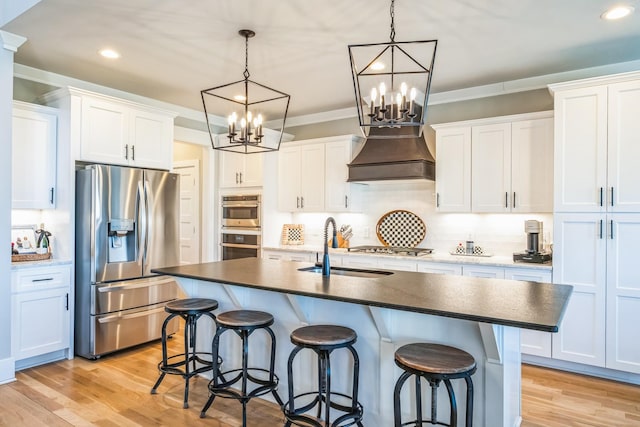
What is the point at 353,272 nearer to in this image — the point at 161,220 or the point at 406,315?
the point at 406,315

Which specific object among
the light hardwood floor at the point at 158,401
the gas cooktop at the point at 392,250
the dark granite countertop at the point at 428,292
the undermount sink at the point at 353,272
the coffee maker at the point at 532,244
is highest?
the coffee maker at the point at 532,244

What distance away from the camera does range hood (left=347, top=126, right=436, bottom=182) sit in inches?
174

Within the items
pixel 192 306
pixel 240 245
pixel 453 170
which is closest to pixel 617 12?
pixel 453 170

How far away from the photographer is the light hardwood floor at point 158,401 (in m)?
2.74

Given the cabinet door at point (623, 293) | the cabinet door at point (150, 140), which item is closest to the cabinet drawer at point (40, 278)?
the cabinet door at point (150, 140)

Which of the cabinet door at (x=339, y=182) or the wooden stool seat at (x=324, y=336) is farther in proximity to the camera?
the cabinet door at (x=339, y=182)

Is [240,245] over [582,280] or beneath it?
over

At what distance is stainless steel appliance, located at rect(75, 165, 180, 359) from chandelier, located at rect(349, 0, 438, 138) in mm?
2362

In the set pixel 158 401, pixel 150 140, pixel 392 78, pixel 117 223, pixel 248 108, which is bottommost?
pixel 158 401

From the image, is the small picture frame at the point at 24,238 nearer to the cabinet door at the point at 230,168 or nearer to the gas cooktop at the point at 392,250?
the cabinet door at the point at 230,168

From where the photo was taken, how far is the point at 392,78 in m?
1.98

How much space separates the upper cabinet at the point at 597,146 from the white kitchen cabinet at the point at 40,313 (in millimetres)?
4525

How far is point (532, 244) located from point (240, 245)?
3.64 m

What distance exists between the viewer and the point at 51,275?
3.73 m
